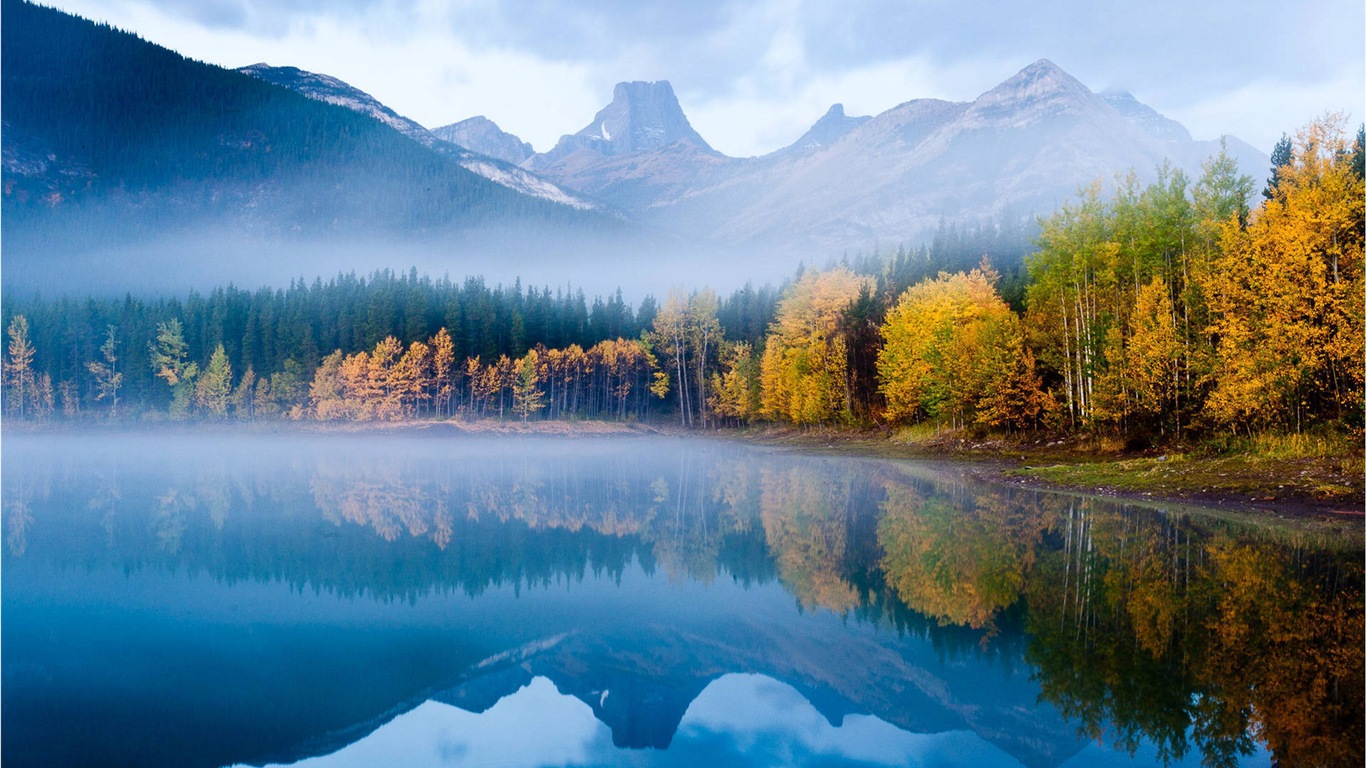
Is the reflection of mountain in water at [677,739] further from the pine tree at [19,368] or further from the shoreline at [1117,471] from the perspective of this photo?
the pine tree at [19,368]

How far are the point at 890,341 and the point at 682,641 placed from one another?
165ft

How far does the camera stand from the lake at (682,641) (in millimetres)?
8031

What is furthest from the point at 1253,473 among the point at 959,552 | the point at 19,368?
the point at 19,368

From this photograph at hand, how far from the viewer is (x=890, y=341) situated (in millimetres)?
58531

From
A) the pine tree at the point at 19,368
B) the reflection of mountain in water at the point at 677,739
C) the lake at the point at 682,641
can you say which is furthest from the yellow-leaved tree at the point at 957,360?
the pine tree at the point at 19,368

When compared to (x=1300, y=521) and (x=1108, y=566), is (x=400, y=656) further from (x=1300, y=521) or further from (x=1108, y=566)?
(x=1300, y=521)

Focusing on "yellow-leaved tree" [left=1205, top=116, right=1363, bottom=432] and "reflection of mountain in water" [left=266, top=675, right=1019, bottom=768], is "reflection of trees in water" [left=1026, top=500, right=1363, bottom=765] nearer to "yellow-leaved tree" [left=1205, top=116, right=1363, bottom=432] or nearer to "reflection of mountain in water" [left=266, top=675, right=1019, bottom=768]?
"reflection of mountain in water" [left=266, top=675, right=1019, bottom=768]

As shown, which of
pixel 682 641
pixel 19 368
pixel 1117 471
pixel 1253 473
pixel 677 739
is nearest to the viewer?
pixel 677 739

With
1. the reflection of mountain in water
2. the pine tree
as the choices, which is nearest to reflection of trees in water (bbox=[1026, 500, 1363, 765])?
the reflection of mountain in water

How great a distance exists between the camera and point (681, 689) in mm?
9594

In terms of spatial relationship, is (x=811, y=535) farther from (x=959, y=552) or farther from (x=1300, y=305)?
(x=1300, y=305)

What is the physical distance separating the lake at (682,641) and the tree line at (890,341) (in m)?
11.5

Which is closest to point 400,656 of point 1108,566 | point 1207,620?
point 1207,620

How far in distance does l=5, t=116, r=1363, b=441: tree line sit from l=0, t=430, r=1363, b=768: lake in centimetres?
1154
